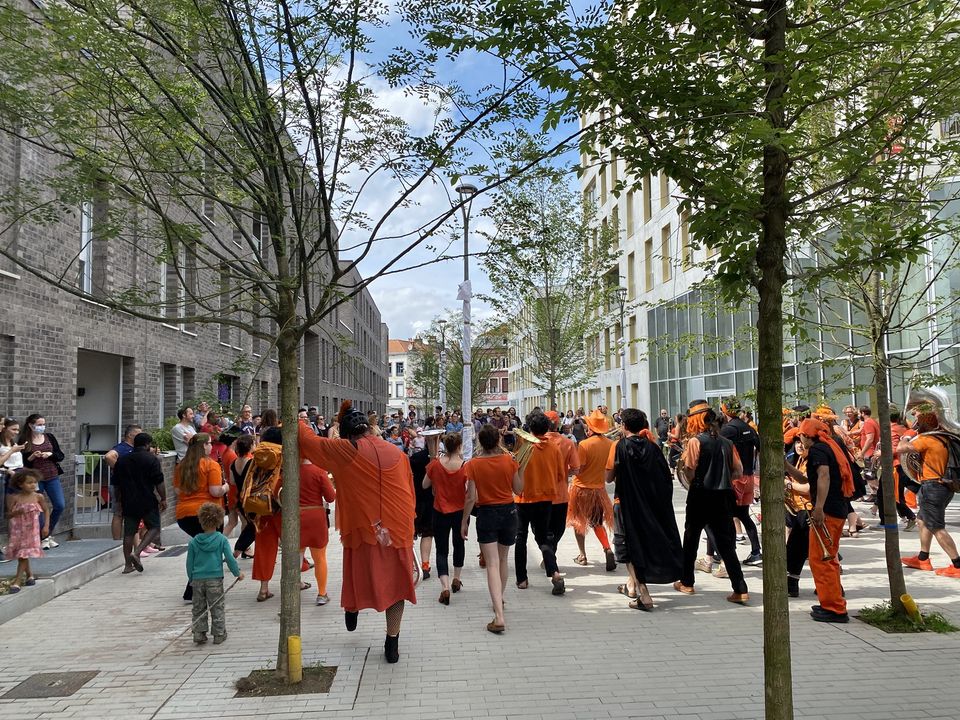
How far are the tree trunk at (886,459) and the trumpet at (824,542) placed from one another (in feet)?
1.48

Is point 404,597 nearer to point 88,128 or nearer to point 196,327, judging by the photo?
point 88,128

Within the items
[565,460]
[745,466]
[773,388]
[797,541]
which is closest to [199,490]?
[565,460]

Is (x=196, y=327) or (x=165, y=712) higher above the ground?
(x=196, y=327)

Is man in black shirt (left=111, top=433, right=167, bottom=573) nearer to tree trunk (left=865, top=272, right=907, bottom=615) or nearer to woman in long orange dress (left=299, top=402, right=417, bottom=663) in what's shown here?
woman in long orange dress (left=299, top=402, right=417, bottom=663)

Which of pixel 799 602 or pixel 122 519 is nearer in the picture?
pixel 799 602

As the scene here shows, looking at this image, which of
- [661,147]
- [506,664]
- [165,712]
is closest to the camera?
[661,147]

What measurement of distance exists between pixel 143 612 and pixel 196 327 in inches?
489

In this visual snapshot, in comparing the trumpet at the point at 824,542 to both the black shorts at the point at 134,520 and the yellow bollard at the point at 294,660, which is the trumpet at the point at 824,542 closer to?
the yellow bollard at the point at 294,660

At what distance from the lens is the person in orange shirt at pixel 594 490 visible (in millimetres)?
8477

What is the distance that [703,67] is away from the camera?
383 cm

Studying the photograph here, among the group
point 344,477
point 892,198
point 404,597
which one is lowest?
point 404,597

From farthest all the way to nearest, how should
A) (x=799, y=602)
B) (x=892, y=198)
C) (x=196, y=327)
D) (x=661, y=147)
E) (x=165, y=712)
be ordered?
(x=196, y=327) < (x=799, y=602) < (x=165, y=712) < (x=892, y=198) < (x=661, y=147)

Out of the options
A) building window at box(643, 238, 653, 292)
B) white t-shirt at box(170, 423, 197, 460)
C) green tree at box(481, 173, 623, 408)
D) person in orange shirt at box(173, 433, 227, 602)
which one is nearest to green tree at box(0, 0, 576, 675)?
person in orange shirt at box(173, 433, 227, 602)

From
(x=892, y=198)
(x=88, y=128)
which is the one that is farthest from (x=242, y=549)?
(x=892, y=198)
